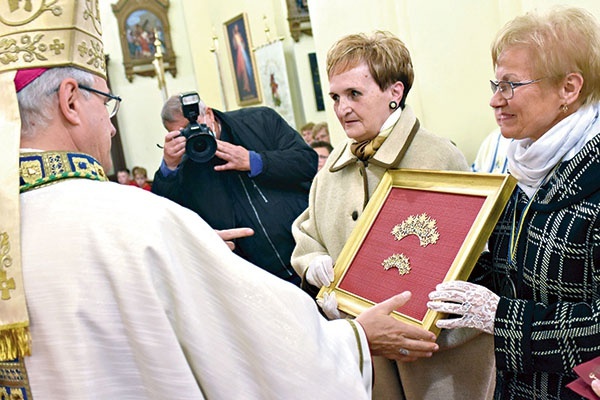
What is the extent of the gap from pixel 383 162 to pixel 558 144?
0.72 meters

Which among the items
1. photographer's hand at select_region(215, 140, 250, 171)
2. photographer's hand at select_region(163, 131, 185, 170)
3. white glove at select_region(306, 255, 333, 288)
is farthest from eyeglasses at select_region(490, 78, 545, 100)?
photographer's hand at select_region(163, 131, 185, 170)

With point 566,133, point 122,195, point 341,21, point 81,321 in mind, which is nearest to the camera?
point 81,321

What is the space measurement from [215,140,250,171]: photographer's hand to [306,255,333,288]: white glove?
925mm

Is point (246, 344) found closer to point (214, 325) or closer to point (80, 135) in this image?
point (214, 325)

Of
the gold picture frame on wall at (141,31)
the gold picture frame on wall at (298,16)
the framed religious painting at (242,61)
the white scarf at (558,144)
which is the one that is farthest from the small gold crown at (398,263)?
the gold picture frame on wall at (141,31)

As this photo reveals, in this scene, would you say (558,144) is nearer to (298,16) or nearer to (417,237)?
(417,237)

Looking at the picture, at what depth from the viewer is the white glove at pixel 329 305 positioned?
2.40 m

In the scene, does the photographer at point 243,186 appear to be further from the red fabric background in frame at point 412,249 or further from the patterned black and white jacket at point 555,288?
the patterned black and white jacket at point 555,288

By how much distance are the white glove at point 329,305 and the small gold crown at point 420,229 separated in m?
0.32

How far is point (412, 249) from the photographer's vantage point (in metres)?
2.27

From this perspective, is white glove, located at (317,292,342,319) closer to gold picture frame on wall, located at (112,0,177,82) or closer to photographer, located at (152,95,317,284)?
photographer, located at (152,95,317,284)

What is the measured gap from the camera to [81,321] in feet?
5.01

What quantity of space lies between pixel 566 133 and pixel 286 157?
179 centimetres

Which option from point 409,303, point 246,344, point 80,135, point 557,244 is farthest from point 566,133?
point 80,135
